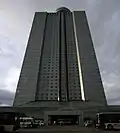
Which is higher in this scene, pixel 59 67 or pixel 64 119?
pixel 59 67

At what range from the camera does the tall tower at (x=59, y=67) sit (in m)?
124

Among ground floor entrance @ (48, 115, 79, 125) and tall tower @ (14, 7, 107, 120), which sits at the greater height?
tall tower @ (14, 7, 107, 120)

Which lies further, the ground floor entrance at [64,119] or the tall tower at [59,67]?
the tall tower at [59,67]

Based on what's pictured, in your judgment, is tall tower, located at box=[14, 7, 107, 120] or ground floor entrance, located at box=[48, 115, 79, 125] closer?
ground floor entrance, located at box=[48, 115, 79, 125]

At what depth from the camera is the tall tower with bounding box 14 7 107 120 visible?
407 ft

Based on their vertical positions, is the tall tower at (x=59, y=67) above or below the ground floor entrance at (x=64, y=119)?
above

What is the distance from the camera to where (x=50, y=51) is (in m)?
149

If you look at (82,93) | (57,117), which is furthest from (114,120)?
(82,93)

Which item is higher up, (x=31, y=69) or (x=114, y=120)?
(x=31, y=69)

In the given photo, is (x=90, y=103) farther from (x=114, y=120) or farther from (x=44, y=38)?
(x=44, y=38)

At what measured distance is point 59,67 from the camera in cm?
14088

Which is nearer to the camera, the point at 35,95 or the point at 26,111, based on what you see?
the point at 26,111

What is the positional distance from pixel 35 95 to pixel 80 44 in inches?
1880

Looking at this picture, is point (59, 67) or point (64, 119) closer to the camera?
point (64, 119)
